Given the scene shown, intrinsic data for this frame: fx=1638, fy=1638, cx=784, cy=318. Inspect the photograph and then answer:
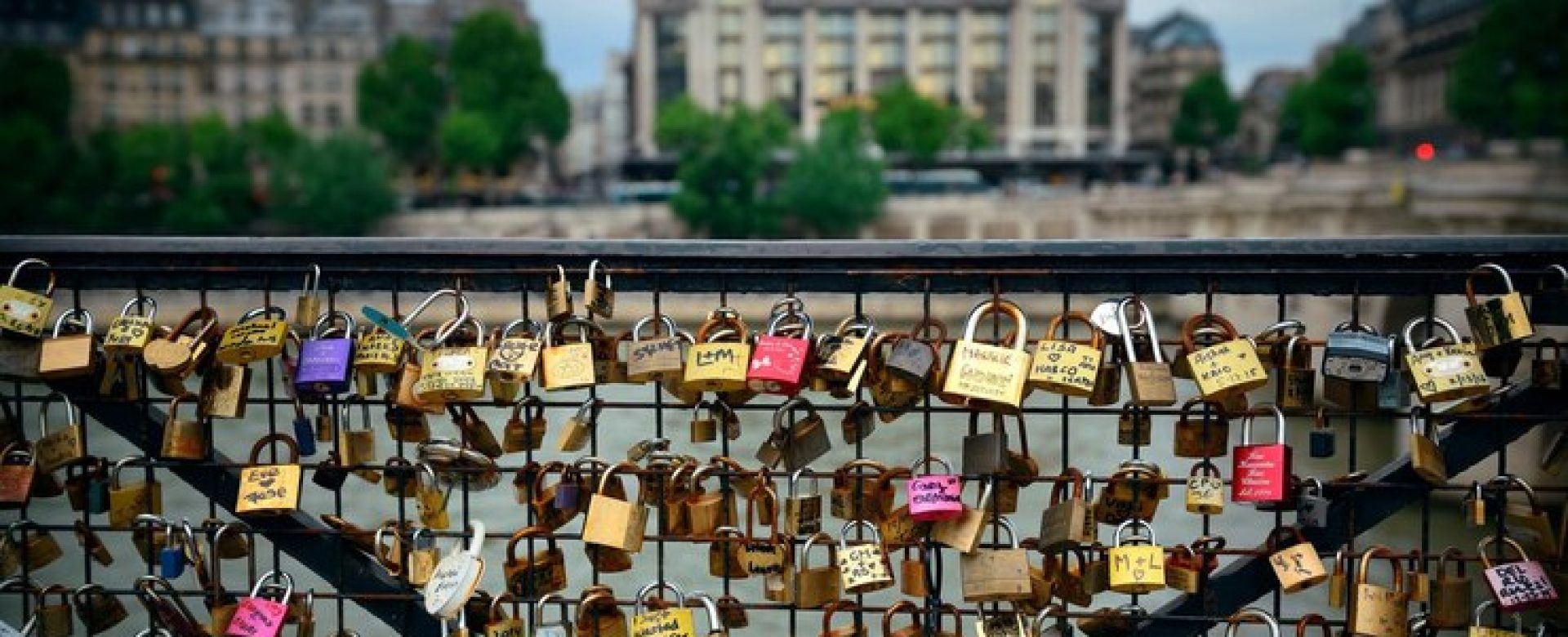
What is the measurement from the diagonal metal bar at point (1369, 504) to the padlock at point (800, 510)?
0.72 meters

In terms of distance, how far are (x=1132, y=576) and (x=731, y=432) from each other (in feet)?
2.94

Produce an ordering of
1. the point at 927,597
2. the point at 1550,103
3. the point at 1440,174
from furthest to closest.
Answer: the point at 1550,103 < the point at 1440,174 < the point at 927,597

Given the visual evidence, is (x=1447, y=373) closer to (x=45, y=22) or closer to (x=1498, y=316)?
(x=1498, y=316)

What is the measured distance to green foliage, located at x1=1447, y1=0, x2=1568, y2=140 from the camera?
156ft

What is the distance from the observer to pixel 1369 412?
328 centimetres

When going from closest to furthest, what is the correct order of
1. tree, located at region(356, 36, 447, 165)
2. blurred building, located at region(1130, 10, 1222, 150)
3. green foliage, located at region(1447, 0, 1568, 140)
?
green foliage, located at region(1447, 0, 1568, 140), tree, located at region(356, 36, 447, 165), blurred building, located at region(1130, 10, 1222, 150)

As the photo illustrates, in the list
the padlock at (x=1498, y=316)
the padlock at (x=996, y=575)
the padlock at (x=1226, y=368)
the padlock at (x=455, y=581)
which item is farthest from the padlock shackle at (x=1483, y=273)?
the padlock at (x=455, y=581)

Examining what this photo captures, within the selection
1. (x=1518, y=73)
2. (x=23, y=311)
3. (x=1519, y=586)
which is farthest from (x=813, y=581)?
(x=1518, y=73)

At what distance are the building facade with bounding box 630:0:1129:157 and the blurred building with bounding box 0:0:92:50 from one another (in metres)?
25.3

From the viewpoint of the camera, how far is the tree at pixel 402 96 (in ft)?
213

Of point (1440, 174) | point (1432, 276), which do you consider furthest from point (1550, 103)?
point (1432, 276)

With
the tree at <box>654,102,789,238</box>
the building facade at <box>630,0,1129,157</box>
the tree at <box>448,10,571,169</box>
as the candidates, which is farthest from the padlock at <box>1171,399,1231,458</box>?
the building facade at <box>630,0,1129,157</box>

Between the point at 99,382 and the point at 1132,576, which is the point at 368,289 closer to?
the point at 99,382

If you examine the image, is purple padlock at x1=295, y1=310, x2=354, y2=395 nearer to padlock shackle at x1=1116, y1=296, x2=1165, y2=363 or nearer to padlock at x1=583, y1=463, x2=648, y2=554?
padlock at x1=583, y1=463, x2=648, y2=554
